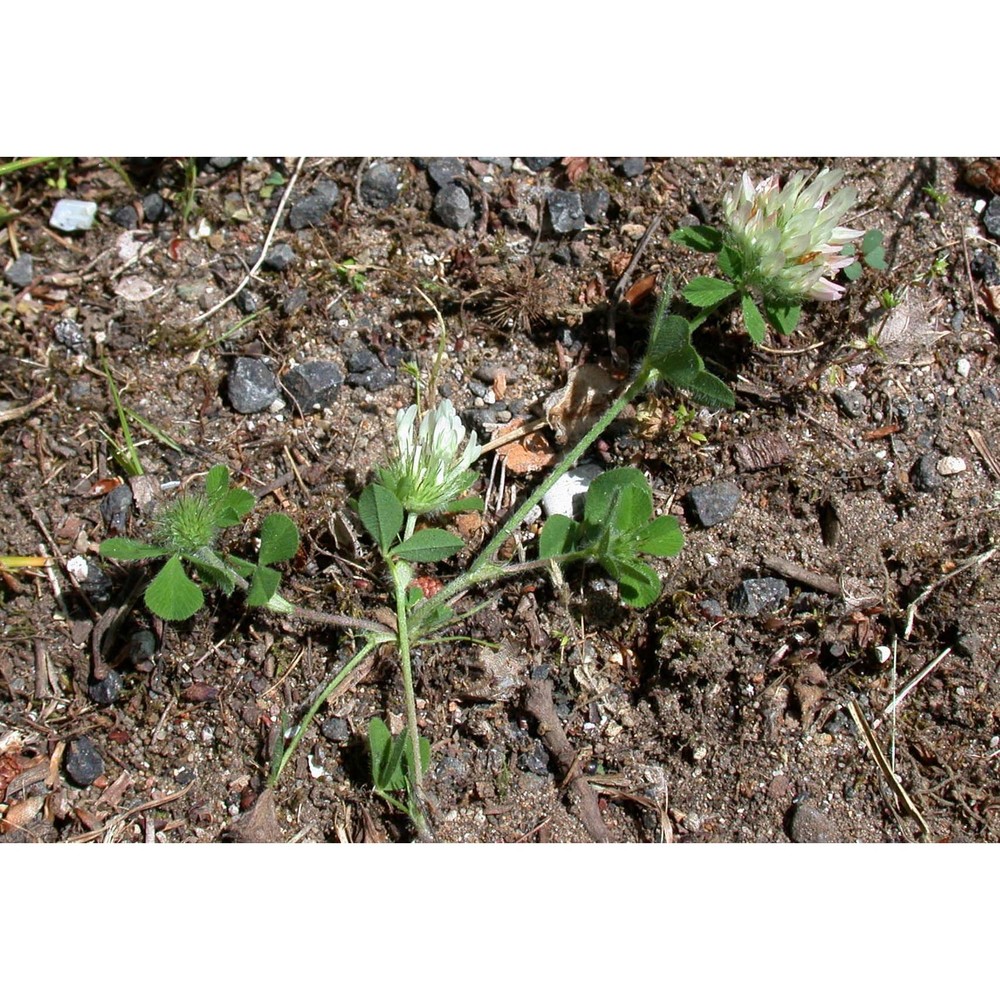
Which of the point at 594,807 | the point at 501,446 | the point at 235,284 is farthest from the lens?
the point at 235,284

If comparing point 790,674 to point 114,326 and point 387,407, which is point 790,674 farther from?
point 114,326

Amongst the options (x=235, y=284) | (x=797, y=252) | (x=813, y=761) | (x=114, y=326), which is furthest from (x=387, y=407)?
(x=813, y=761)

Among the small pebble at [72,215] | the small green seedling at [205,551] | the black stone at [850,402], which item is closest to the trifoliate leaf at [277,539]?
the small green seedling at [205,551]

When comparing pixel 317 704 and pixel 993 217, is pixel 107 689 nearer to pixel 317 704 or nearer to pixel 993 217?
pixel 317 704

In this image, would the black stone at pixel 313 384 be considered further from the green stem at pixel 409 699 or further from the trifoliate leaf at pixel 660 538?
the trifoliate leaf at pixel 660 538

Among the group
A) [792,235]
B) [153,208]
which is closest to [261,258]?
[153,208]

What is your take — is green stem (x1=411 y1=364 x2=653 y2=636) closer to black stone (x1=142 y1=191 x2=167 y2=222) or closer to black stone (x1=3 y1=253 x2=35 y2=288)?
black stone (x1=142 y1=191 x2=167 y2=222)

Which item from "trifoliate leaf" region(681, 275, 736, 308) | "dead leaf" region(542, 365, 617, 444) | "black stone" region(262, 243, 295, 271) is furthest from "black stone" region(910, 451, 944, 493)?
"black stone" region(262, 243, 295, 271)
